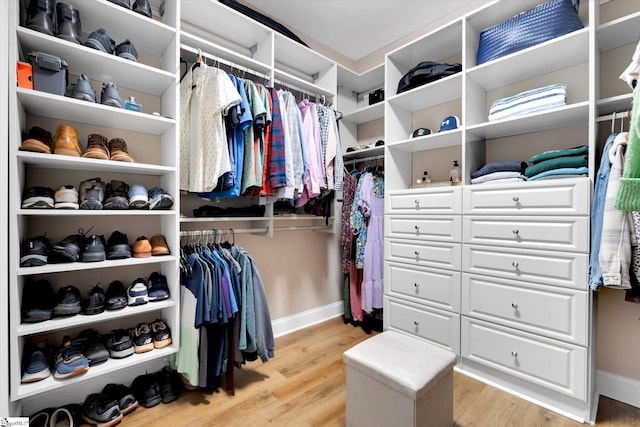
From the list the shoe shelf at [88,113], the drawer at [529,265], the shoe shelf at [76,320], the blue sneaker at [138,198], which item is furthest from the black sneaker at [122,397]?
the drawer at [529,265]

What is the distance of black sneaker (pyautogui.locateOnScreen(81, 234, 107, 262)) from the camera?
4.57 ft

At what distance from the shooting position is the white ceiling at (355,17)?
2.30 m

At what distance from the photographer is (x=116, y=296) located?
1.51m

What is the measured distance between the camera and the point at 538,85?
6.30 feet

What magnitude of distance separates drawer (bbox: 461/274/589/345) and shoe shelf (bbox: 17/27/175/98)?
222 cm

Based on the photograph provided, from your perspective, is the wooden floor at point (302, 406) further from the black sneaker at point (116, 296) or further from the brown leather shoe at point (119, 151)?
the brown leather shoe at point (119, 151)

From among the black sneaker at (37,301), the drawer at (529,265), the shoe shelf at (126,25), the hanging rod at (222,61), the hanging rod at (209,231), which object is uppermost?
the shoe shelf at (126,25)

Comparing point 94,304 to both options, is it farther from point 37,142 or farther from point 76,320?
point 37,142

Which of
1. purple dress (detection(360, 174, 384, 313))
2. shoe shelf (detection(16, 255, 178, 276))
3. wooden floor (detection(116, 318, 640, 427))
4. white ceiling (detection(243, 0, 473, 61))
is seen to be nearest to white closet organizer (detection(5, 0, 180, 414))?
shoe shelf (detection(16, 255, 178, 276))

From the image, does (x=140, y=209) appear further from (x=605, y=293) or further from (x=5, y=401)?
(x=605, y=293)

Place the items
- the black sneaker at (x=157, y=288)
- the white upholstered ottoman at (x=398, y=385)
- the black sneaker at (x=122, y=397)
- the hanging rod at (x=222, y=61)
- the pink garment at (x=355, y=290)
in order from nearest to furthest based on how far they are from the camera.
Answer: the white upholstered ottoman at (x=398, y=385) → the black sneaker at (x=122, y=397) → the black sneaker at (x=157, y=288) → the hanging rod at (x=222, y=61) → the pink garment at (x=355, y=290)

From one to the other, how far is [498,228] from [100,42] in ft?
7.78

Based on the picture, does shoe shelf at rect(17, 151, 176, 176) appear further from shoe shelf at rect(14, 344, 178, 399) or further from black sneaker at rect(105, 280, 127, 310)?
shoe shelf at rect(14, 344, 178, 399)

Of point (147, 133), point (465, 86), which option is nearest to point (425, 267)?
point (465, 86)
